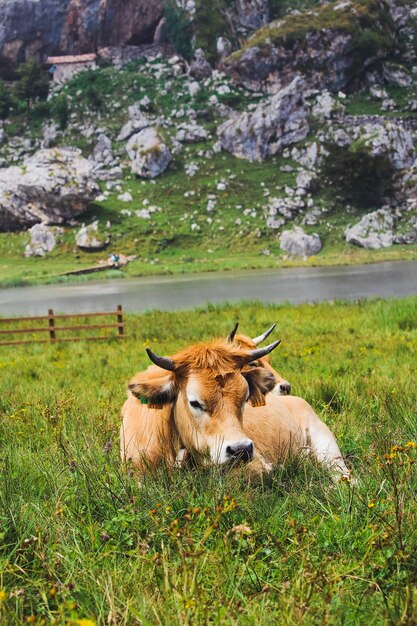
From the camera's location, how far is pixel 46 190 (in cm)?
8762

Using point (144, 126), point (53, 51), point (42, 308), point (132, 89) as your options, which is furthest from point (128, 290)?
point (53, 51)

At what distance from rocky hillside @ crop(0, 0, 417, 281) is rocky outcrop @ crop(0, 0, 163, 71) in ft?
43.3

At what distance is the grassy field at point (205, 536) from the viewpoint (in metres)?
2.74

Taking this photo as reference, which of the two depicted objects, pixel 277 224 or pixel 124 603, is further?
pixel 277 224

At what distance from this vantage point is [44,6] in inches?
5842

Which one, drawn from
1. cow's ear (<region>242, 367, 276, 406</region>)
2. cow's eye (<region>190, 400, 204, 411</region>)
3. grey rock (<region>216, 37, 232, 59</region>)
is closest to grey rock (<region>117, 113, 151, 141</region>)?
grey rock (<region>216, 37, 232, 59</region>)

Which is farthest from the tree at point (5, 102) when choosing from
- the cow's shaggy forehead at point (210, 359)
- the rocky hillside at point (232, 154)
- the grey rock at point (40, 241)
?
the cow's shaggy forehead at point (210, 359)

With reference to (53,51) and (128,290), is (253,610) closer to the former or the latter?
(128,290)

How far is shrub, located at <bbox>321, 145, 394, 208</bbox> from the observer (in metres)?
90.8

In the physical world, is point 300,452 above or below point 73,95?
below

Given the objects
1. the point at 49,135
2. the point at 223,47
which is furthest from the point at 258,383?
the point at 223,47

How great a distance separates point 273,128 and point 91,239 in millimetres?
40841

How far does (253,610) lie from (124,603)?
64 cm

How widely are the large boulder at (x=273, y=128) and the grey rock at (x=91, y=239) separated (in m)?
33.6
